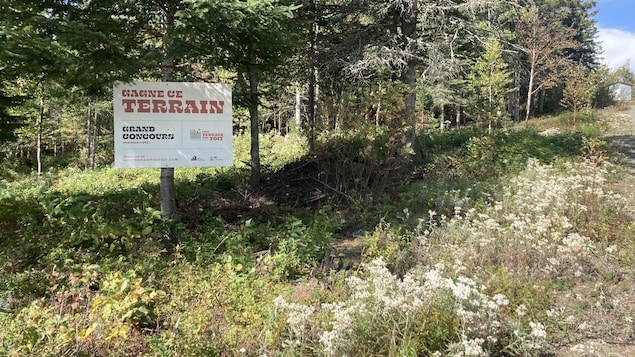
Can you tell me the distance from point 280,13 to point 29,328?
394 centimetres

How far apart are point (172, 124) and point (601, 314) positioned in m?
5.17

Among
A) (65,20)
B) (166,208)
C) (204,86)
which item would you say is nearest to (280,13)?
(204,86)

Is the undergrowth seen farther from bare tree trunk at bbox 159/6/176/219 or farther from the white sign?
the white sign

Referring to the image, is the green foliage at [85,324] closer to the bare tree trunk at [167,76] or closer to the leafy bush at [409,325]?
the leafy bush at [409,325]

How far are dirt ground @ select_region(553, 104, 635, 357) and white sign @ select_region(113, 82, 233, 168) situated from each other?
13.8ft

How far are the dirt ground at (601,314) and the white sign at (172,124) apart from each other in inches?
165

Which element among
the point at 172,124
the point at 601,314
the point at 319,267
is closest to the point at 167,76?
the point at 172,124

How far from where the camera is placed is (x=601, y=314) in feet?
11.7

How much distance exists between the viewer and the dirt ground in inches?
122

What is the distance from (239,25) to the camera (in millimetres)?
4703

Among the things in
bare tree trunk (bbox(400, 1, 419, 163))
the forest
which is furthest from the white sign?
bare tree trunk (bbox(400, 1, 419, 163))

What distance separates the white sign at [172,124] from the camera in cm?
486

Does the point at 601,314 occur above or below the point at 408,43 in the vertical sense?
below

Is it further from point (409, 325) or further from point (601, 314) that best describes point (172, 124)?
point (601, 314)
